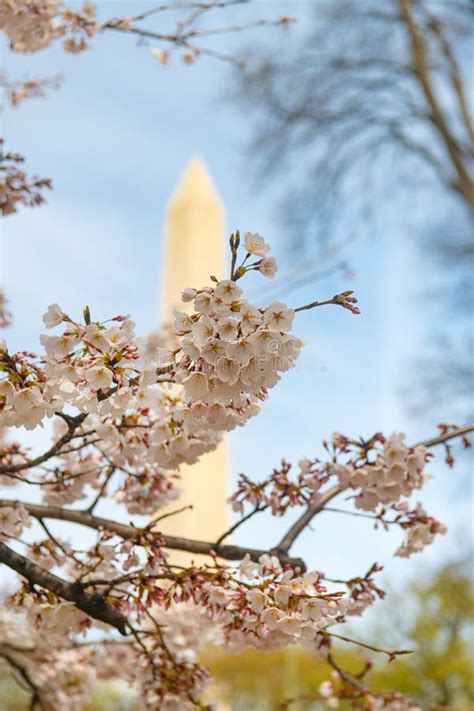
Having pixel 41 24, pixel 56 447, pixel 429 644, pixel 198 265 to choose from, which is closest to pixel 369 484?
pixel 56 447

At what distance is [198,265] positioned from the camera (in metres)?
29.4

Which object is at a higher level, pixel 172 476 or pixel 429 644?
pixel 429 644

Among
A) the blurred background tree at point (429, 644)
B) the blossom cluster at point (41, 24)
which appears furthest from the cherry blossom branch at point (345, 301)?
the blurred background tree at point (429, 644)

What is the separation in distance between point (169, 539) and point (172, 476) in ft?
1.09

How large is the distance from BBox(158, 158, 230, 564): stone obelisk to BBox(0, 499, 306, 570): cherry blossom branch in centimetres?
2330

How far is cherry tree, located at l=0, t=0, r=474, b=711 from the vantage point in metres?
1.63

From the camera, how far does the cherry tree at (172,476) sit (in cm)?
163

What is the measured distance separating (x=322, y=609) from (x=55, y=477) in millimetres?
1105

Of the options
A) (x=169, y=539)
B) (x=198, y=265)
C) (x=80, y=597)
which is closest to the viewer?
(x=80, y=597)

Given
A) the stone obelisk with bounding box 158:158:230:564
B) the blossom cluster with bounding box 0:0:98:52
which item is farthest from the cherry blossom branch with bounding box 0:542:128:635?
the stone obelisk with bounding box 158:158:230:564

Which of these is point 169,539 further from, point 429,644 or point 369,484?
point 429,644

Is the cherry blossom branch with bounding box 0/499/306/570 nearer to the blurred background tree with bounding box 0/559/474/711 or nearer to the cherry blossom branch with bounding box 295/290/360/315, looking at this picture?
the cherry blossom branch with bounding box 295/290/360/315

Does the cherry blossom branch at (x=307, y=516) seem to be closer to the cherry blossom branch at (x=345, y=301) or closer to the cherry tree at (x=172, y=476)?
the cherry tree at (x=172, y=476)

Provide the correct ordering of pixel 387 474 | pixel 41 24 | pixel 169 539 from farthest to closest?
pixel 41 24 → pixel 387 474 → pixel 169 539
